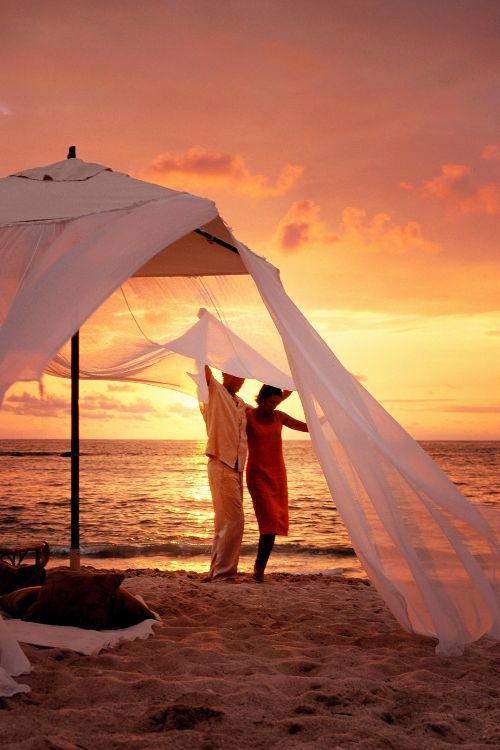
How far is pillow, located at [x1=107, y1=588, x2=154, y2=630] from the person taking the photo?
4102mm

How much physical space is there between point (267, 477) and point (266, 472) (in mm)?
42

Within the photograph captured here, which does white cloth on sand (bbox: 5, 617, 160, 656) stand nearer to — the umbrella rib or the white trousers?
the white trousers

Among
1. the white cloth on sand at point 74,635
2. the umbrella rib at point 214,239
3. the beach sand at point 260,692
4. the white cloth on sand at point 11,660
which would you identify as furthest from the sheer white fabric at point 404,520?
the white cloth on sand at point 11,660

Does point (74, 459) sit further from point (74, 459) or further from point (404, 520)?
point (404, 520)

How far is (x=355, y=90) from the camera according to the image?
7570 millimetres

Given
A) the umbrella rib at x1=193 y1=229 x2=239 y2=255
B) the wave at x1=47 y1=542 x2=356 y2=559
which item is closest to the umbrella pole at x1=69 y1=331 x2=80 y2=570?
the umbrella rib at x1=193 y1=229 x2=239 y2=255

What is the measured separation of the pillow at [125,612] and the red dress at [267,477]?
2.04 m

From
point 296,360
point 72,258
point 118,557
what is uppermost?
point 72,258

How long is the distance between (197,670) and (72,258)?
1.87 meters

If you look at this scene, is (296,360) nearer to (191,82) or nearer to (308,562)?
(191,82)

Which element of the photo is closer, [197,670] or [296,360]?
[197,670]

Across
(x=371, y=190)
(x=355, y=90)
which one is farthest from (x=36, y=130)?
(x=371, y=190)

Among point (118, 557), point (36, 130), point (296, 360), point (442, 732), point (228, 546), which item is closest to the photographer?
point (442, 732)

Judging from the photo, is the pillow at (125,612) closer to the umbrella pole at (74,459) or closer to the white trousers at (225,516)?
the umbrella pole at (74,459)
